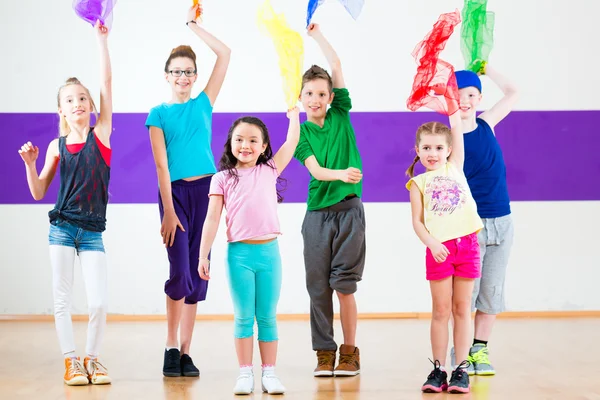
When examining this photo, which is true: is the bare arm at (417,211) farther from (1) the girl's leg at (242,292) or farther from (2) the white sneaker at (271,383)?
(2) the white sneaker at (271,383)

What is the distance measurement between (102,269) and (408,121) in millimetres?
2532

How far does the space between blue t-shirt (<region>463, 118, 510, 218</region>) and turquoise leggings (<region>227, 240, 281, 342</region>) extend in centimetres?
101

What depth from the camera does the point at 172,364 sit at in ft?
11.2

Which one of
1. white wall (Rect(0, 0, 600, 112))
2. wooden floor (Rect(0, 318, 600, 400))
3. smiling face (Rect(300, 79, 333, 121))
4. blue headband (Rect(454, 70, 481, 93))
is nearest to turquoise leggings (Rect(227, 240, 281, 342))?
wooden floor (Rect(0, 318, 600, 400))

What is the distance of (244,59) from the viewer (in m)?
5.19

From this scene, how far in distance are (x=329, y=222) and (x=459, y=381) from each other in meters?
0.84

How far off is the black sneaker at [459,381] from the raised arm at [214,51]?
60.0 inches

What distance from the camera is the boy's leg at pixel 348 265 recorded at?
3377mm

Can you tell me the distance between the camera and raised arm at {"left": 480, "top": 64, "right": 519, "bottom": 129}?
366 cm

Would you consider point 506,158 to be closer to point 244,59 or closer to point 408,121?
point 408,121

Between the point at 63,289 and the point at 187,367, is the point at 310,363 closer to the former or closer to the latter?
the point at 187,367

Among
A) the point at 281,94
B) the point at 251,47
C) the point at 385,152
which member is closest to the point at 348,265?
the point at 385,152

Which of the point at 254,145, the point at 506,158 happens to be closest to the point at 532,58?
the point at 506,158

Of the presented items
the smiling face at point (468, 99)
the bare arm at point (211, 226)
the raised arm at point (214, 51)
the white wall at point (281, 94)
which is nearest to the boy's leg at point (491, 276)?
the smiling face at point (468, 99)
